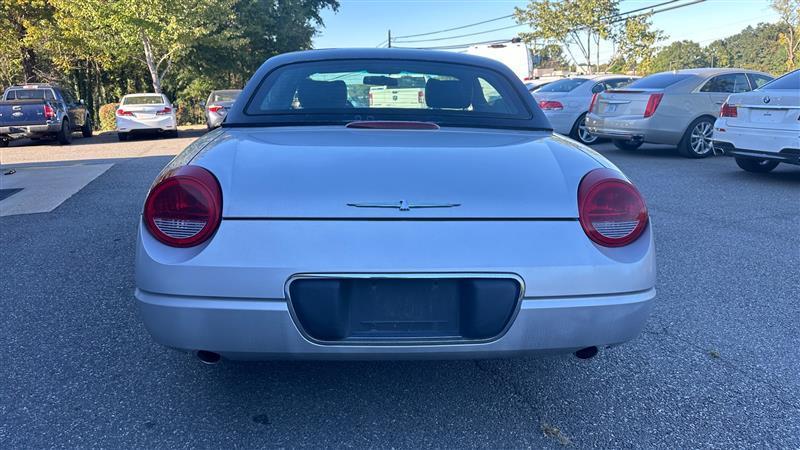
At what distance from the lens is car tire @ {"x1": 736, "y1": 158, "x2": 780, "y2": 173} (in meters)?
8.84

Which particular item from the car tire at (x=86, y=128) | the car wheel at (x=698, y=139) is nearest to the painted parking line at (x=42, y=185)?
the car tire at (x=86, y=128)

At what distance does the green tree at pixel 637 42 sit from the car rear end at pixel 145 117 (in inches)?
1110

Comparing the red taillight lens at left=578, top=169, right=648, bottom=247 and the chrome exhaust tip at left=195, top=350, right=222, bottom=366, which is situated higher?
the red taillight lens at left=578, top=169, right=648, bottom=247

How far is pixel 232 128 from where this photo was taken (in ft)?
9.22

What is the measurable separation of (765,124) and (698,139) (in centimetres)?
291

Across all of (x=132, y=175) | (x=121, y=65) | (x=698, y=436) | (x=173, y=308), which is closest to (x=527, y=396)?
(x=698, y=436)

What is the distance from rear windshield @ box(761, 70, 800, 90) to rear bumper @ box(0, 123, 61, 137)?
15872 millimetres

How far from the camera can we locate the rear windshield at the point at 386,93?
2883mm

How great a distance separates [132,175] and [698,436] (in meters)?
9.12

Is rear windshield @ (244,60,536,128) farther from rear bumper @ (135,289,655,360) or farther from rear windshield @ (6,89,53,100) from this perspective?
rear windshield @ (6,89,53,100)

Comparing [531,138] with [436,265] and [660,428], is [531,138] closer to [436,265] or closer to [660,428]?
[436,265]

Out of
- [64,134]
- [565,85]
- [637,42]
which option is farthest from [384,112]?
[637,42]

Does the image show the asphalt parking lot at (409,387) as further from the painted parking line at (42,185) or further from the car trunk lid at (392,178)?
the painted parking line at (42,185)

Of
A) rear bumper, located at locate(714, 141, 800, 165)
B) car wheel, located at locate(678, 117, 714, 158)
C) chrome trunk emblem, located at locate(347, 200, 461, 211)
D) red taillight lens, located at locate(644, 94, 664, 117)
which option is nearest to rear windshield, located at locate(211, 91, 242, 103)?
red taillight lens, located at locate(644, 94, 664, 117)
